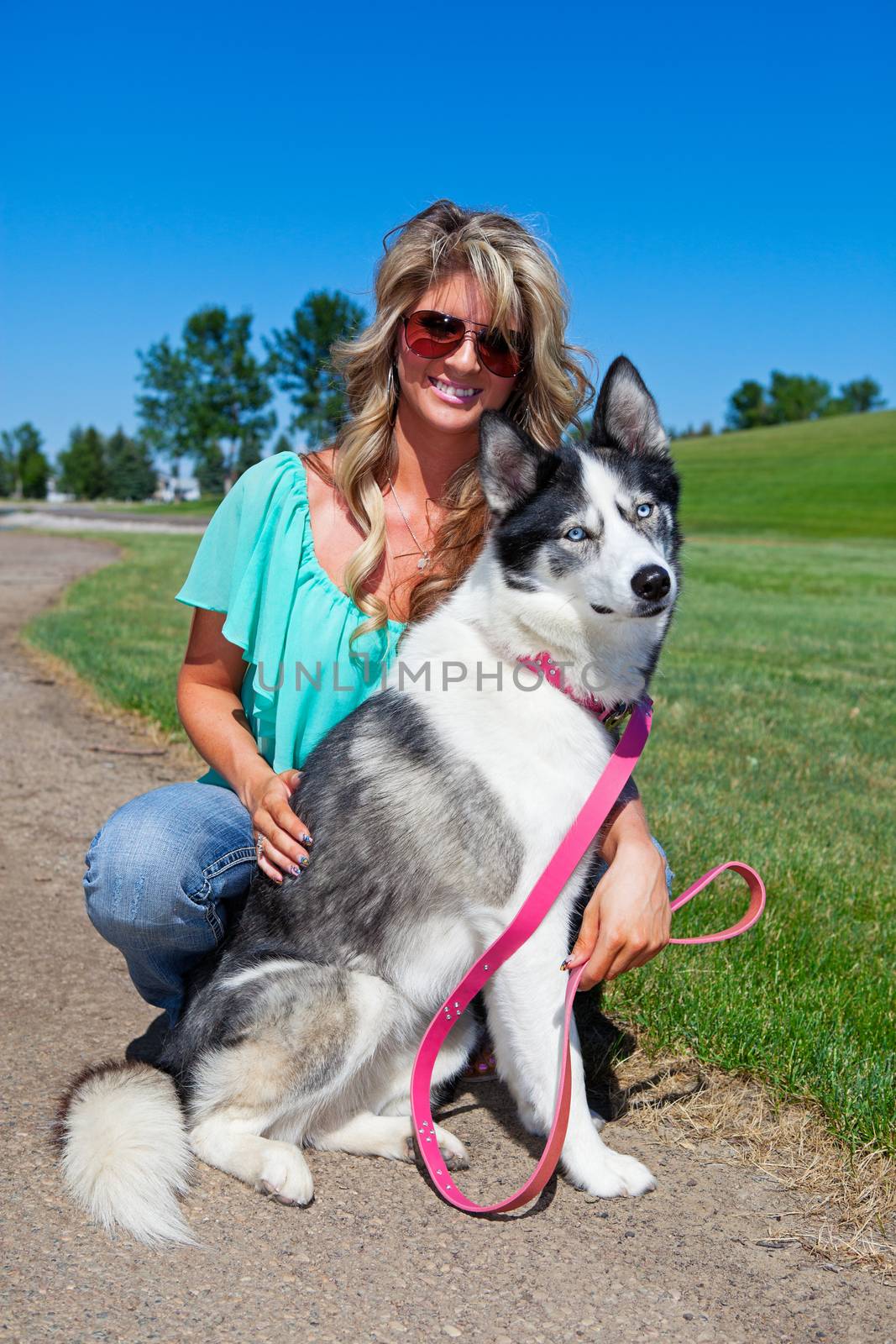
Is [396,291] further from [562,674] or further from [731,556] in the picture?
[731,556]

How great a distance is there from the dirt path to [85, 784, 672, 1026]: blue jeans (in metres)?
0.39

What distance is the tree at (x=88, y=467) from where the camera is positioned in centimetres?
9206

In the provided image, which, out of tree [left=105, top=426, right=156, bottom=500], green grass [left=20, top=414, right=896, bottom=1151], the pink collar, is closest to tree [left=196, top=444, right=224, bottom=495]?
tree [left=105, top=426, right=156, bottom=500]

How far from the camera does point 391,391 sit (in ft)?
11.3

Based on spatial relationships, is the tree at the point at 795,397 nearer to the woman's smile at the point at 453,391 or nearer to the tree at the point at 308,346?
the tree at the point at 308,346

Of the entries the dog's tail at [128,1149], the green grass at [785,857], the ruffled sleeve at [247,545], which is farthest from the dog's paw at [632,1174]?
the ruffled sleeve at [247,545]

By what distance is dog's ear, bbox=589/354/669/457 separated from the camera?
9.50ft

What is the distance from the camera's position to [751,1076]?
9.75 feet

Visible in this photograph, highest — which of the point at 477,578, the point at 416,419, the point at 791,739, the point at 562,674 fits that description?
the point at 416,419

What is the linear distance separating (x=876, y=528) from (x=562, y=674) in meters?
44.8

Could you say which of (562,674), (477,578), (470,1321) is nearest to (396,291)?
(477,578)

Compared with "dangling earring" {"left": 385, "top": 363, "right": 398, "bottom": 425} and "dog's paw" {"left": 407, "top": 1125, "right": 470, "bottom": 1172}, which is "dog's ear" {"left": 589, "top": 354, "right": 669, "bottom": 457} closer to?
"dangling earring" {"left": 385, "top": 363, "right": 398, "bottom": 425}

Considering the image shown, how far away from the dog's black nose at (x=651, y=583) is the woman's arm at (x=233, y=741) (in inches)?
39.6

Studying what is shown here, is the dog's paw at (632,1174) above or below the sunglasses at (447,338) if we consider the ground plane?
below
